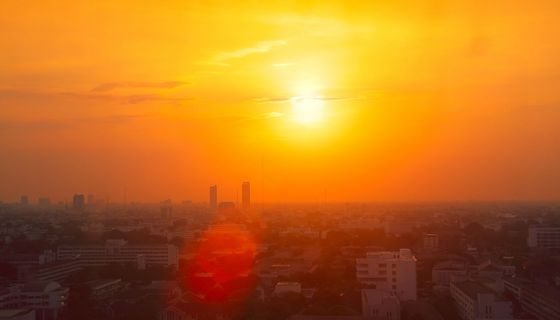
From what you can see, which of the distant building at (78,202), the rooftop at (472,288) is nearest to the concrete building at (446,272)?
the rooftop at (472,288)

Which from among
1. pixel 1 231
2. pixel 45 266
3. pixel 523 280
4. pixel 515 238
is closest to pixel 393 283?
pixel 523 280

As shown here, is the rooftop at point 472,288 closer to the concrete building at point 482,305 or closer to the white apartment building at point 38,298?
the concrete building at point 482,305

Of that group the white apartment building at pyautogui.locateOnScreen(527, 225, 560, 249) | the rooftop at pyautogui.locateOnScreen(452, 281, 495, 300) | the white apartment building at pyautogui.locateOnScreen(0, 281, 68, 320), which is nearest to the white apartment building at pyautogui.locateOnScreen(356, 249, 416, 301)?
the rooftop at pyautogui.locateOnScreen(452, 281, 495, 300)

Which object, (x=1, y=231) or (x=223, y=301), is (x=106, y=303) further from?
(x=1, y=231)

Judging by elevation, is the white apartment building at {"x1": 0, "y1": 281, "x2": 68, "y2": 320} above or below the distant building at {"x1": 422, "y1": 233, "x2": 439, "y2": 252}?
below

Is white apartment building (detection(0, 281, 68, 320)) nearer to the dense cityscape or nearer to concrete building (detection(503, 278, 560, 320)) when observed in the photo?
the dense cityscape

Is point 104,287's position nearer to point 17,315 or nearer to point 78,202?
point 17,315
